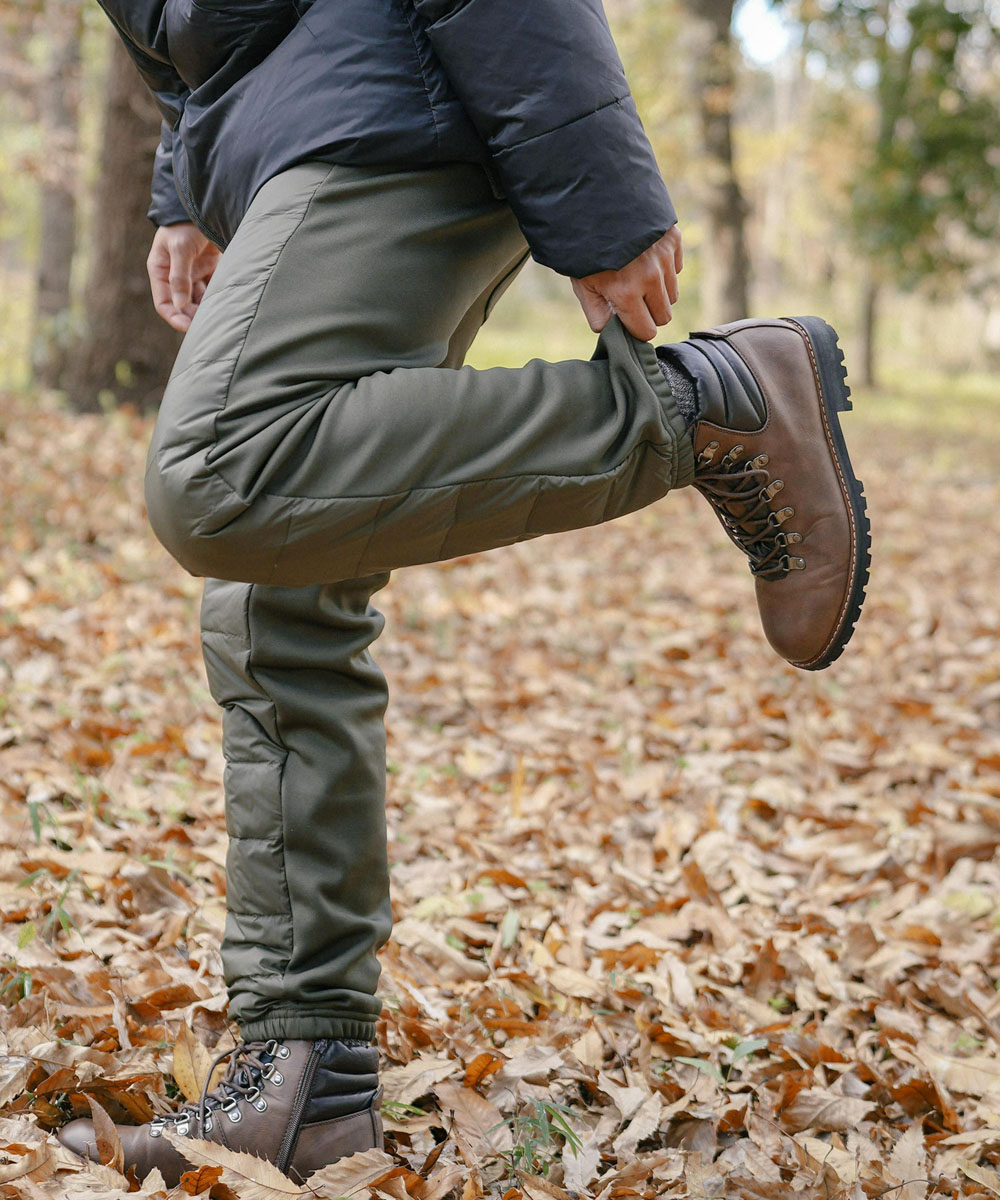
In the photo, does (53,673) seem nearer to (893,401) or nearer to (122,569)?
(122,569)

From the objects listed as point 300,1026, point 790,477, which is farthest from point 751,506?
point 300,1026

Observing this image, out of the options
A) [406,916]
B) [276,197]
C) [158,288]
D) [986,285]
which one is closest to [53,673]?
[406,916]

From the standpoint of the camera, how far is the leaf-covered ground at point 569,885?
168 centimetres

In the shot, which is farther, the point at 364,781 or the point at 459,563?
the point at 459,563

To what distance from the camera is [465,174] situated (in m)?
1.41

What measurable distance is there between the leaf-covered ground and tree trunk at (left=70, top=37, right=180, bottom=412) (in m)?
1.51

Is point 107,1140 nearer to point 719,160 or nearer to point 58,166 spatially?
point 58,166

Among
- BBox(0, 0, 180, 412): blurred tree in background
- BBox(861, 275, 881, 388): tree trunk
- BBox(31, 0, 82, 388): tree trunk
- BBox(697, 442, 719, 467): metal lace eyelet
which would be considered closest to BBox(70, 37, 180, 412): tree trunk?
BBox(0, 0, 180, 412): blurred tree in background

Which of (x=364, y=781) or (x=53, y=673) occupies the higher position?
(x=364, y=781)

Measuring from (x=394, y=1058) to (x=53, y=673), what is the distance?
1.87 m

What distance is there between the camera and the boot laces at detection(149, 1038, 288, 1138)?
4.91 feet

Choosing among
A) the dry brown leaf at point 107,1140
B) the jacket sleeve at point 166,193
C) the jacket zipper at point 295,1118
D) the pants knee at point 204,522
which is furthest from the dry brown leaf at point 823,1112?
the jacket sleeve at point 166,193

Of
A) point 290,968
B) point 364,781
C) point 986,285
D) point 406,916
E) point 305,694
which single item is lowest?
point 986,285

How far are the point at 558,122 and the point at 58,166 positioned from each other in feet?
24.9
